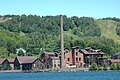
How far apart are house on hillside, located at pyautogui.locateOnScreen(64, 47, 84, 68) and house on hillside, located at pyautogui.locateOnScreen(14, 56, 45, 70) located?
786 cm

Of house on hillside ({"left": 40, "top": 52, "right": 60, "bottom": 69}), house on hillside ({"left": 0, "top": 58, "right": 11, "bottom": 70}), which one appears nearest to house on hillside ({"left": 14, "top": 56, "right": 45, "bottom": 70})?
house on hillside ({"left": 40, "top": 52, "right": 60, "bottom": 69})

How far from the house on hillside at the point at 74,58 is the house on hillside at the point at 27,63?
7.86 meters

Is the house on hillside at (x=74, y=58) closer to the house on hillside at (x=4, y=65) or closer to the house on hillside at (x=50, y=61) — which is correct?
the house on hillside at (x=50, y=61)

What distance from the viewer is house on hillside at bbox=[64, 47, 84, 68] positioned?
460 ft

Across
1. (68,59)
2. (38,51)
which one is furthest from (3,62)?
(38,51)

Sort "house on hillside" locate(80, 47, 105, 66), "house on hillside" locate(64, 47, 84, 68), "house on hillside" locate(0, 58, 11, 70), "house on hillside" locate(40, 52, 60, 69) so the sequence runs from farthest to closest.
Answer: "house on hillside" locate(80, 47, 105, 66) < "house on hillside" locate(64, 47, 84, 68) < "house on hillside" locate(40, 52, 60, 69) < "house on hillside" locate(0, 58, 11, 70)

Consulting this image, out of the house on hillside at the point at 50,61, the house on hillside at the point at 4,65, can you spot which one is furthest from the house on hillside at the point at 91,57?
the house on hillside at the point at 4,65

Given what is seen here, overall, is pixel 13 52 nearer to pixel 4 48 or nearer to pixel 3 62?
pixel 4 48

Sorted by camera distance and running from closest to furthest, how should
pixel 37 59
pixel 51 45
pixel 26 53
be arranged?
1. pixel 37 59
2. pixel 26 53
3. pixel 51 45

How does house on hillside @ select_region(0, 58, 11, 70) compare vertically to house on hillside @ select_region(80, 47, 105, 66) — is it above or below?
below

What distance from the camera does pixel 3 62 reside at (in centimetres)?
14125

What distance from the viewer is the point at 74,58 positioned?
140m

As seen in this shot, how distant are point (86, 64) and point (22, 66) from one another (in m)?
19.6

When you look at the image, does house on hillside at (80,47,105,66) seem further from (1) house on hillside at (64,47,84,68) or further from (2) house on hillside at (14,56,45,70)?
(2) house on hillside at (14,56,45,70)
